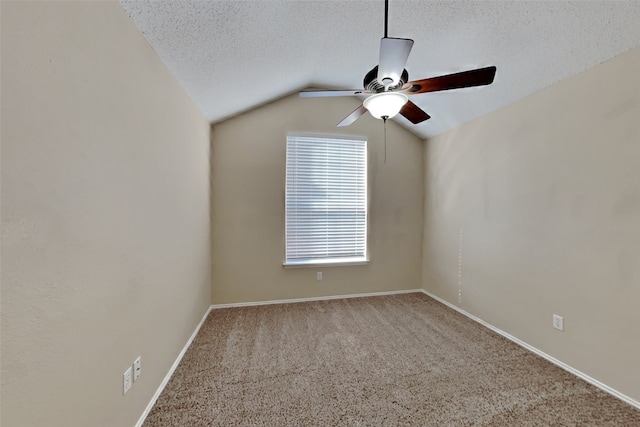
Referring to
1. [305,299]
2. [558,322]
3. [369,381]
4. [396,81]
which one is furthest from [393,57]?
[305,299]

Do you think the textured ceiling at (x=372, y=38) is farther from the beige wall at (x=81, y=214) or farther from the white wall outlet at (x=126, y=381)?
the white wall outlet at (x=126, y=381)

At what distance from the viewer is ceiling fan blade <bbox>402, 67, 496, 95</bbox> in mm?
1335

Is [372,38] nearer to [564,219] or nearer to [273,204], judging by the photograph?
[273,204]

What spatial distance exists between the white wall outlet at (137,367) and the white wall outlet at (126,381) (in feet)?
0.15

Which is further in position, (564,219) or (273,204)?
(273,204)

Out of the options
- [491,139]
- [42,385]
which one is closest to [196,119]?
[42,385]

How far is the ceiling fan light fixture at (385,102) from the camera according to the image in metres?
1.49

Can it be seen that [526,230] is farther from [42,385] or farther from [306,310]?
[42,385]

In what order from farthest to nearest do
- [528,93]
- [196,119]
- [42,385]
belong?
[196,119] < [528,93] < [42,385]

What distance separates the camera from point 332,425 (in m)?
1.52

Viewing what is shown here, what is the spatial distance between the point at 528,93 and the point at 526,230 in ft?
4.22

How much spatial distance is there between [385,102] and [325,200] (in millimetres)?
2117

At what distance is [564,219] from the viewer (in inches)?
81.7

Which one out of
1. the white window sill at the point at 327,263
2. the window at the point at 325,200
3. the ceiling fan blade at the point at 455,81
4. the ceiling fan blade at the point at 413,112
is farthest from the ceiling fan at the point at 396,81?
the white window sill at the point at 327,263
